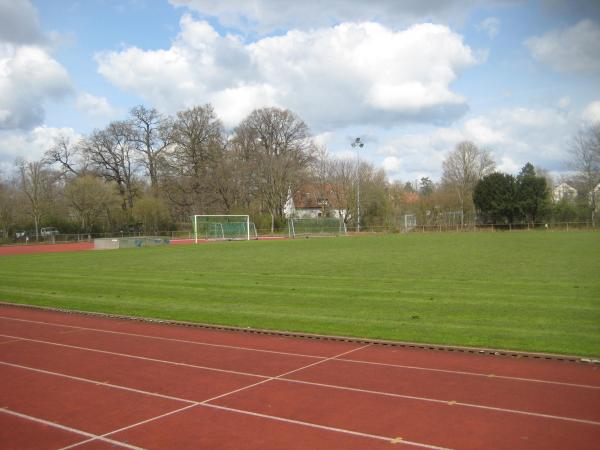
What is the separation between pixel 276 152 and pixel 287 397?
233 ft

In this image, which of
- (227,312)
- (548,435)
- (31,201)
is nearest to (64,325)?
(227,312)

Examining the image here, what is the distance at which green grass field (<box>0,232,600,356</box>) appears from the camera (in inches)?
426

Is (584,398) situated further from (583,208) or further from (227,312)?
(583,208)

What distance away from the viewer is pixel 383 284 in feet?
57.1

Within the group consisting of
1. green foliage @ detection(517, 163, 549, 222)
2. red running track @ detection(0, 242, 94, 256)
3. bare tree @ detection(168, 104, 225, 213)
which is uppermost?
bare tree @ detection(168, 104, 225, 213)

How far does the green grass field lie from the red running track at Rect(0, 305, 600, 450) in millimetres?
1416

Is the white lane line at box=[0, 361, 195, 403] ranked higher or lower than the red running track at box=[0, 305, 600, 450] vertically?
higher

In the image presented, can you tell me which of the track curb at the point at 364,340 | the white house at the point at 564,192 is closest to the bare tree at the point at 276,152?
the white house at the point at 564,192

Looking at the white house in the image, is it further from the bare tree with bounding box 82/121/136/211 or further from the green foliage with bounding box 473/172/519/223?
the bare tree with bounding box 82/121/136/211

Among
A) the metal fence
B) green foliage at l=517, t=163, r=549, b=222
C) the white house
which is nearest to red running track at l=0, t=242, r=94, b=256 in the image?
the metal fence

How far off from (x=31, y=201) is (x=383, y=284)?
6045 cm

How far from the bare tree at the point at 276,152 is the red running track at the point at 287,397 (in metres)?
64.3

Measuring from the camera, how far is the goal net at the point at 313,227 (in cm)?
6994

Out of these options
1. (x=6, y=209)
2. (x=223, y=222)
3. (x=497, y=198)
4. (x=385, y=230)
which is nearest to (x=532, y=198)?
(x=497, y=198)
